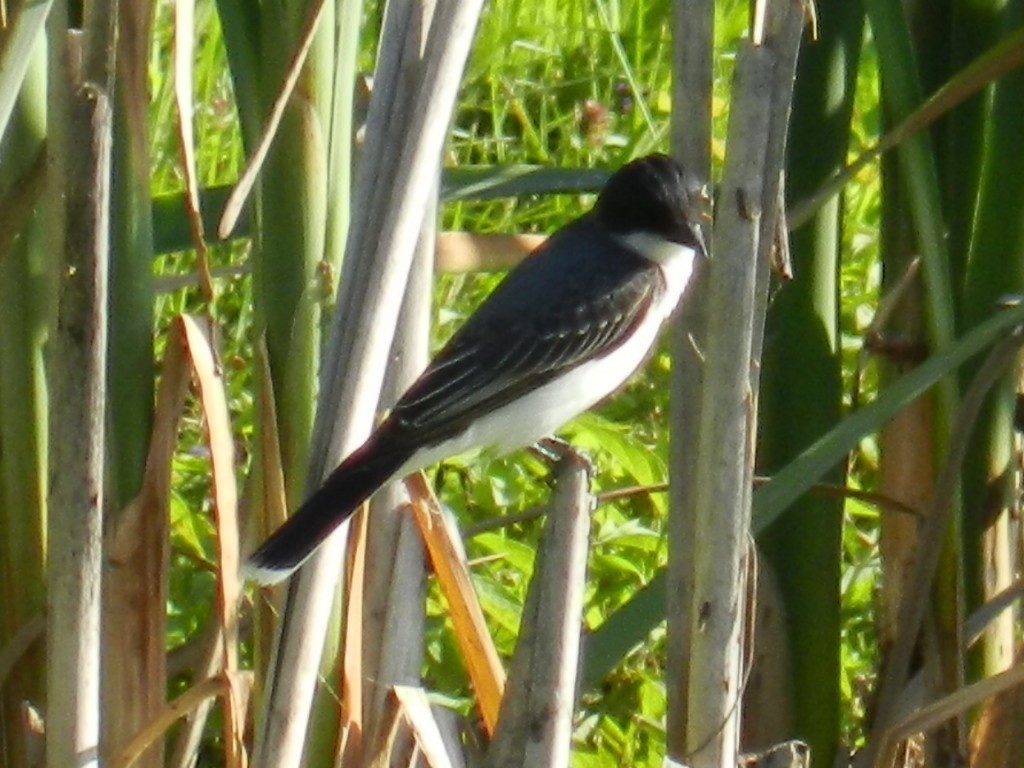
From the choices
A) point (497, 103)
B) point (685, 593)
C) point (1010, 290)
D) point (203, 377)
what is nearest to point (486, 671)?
point (685, 593)

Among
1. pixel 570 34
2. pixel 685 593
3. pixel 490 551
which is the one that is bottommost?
pixel 490 551

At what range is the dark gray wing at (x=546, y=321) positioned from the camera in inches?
118

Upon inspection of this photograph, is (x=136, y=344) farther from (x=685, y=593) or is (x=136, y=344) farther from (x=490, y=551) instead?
(x=490, y=551)

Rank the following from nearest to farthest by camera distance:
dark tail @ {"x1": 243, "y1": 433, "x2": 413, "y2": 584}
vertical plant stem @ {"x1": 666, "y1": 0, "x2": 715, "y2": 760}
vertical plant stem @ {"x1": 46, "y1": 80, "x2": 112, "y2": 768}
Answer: vertical plant stem @ {"x1": 46, "y1": 80, "x2": 112, "y2": 768} < dark tail @ {"x1": 243, "y1": 433, "x2": 413, "y2": 584} < vertical plant stem @ {"x1": 666, "y1": 0, "x2": 715, "y2": 760}

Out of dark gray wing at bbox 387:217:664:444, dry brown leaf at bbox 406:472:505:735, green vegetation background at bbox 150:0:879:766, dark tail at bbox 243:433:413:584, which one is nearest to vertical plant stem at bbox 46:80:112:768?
dark tail at bbox 243:433:413:584

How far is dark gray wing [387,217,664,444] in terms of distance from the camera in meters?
3.01

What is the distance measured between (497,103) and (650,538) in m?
1.56

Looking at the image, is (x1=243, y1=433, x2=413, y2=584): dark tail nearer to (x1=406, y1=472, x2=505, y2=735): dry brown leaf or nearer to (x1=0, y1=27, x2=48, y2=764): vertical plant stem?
(x1=406, y1=472, x2=505, y2=735): dry brown leaf

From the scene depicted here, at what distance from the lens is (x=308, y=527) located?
2.12 m

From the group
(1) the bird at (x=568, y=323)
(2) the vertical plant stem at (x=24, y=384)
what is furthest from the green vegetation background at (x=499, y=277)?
(2) the vertical plant stem at (x=24, y=384)

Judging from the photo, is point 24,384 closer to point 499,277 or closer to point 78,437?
point 78,437

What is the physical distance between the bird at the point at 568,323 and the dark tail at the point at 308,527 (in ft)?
1.55

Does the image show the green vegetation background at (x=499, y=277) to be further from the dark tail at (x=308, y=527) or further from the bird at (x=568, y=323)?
the dark tail at (x=308, y=527)

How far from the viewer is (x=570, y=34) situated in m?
4.80
